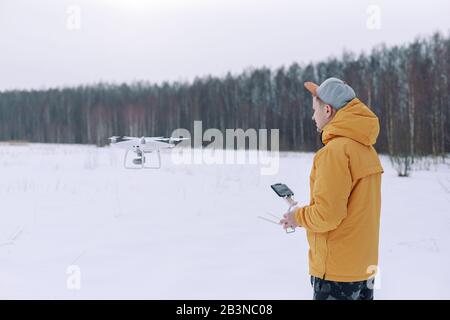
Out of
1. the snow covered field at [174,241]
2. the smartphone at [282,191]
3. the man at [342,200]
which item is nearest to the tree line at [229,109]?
the snow covered field at [174,241]

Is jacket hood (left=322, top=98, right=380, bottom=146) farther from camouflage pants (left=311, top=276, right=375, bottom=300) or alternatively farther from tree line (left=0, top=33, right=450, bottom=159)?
tree line (left=0, top=33, right=450, bottom=159)

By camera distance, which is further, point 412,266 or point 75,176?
point 75,176

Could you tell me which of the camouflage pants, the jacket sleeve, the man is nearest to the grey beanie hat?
the man

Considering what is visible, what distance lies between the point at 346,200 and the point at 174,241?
370 centimetres

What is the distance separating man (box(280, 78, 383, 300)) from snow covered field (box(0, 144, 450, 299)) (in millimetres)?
1674

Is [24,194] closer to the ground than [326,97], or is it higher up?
closer to the ground

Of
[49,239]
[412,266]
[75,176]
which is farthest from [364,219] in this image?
[75,176]

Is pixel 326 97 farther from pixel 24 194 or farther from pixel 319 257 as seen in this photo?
pixel 24 194

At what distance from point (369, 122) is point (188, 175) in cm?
951

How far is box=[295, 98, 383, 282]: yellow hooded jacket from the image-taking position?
73.3 inches

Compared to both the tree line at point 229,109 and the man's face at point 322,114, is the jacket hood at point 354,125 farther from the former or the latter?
the tree line at point 229,109

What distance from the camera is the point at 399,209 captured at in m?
7.28

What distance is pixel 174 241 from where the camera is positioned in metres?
5.22

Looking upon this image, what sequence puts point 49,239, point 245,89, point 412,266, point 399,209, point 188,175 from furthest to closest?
1. point 245,89
2. point 188,175
3. point 399,209
4. point 49,239
5. point 412,266
